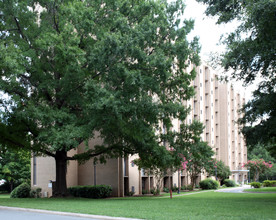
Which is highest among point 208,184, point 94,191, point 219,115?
point 219,115

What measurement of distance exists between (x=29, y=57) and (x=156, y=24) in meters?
8.02

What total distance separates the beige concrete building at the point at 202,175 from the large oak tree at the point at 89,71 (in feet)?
13.4

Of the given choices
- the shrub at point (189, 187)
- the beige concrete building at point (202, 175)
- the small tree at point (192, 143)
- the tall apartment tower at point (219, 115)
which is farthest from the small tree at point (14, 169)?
the small tree at point (192, 143)

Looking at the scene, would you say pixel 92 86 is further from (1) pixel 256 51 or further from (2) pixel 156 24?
(1) pixel 256 51

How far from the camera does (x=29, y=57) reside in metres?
22.0

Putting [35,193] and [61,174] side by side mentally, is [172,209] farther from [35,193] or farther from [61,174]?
[35,193]

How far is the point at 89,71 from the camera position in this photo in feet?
77.5

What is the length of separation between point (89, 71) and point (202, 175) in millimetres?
42139

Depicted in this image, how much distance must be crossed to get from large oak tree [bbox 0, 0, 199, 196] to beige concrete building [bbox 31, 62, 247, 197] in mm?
4070

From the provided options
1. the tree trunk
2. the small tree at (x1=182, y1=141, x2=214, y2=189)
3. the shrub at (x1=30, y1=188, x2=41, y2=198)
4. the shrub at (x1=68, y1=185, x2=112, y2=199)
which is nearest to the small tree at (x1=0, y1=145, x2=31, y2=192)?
the shrub at (x1=30, y1=188, x2=41, y2=198)

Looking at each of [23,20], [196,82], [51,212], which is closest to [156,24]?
[23,20]

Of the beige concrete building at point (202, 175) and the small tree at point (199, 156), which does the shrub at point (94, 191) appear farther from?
the small tree at point (199, 156)

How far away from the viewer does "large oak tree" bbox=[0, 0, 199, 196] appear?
2036 cm

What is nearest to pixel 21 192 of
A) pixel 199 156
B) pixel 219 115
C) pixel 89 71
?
pixel 89 71
